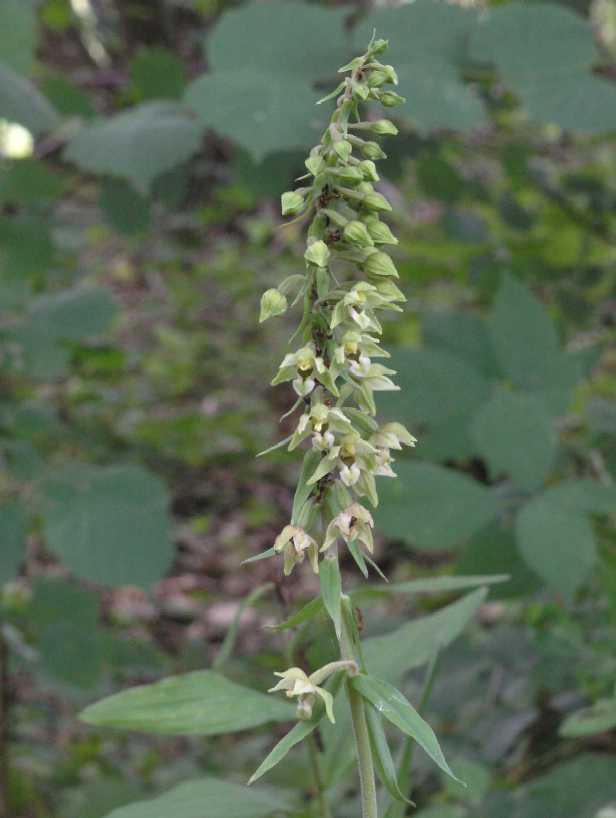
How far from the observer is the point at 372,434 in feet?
3.74

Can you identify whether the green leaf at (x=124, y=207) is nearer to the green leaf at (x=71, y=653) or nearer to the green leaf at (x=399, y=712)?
the green leaf at (x=71, y=653)

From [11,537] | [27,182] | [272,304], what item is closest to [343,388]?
[272,304]

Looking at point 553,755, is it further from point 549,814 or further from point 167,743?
point 167,743

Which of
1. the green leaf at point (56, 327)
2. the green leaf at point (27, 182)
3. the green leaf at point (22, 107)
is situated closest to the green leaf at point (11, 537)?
the green leaf at point (56, 327)

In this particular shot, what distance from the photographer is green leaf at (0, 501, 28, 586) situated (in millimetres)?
2396

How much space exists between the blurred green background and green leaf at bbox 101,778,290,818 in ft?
0.83

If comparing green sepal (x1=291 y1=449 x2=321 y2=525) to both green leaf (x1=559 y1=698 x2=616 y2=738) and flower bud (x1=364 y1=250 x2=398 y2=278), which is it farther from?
green leaf (x1=559 y1=698 x2=616 y2=738)

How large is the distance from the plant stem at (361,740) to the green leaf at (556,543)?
879 millimetres

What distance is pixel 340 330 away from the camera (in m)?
1.07

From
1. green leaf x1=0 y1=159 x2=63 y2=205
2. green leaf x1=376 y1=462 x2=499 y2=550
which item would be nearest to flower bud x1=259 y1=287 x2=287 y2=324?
green leaf x1=376 y1=462 x2=499 y2=550

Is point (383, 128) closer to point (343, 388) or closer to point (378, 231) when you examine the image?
point (378, 231)

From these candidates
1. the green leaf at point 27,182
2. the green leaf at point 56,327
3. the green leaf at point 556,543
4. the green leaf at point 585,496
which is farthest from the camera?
the green leaf at point 27,182

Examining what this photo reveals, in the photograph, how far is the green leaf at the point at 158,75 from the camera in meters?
3.16

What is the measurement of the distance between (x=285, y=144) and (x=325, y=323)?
1307 millimetres
